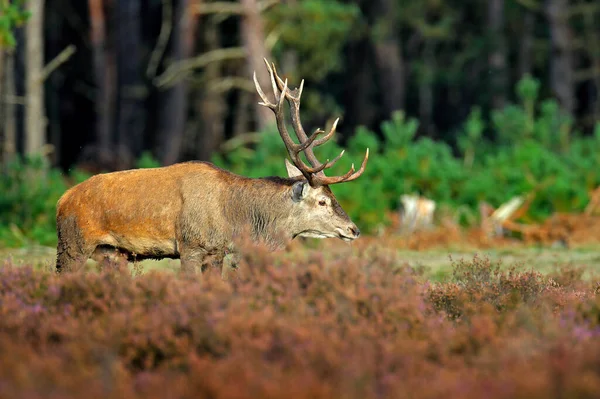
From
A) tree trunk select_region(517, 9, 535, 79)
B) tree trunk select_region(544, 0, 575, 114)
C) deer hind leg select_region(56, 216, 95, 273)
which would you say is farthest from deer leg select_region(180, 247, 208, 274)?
tree trunk select_region(517, 9, 535, 79)

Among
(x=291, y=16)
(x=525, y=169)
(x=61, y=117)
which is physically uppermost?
(x=291, y=16)

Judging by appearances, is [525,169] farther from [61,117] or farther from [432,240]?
[61,117]

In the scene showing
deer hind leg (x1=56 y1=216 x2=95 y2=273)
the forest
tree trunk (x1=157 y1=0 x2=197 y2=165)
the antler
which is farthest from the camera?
tree trunk (x1=157 y1=0 x2=197 y2=165)

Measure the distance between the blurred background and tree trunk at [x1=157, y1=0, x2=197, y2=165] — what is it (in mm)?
61

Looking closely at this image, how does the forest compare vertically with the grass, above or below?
above

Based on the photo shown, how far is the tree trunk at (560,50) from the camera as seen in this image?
34219mm

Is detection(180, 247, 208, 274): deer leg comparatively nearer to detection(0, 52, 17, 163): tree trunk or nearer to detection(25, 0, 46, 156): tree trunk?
detection(25, 0, 46, 156): tree trunk

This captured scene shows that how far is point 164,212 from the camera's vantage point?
11664mm

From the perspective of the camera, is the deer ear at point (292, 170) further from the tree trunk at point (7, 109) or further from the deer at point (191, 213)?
the tree trunk at point (7, 109)

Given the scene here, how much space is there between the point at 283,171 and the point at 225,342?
12804 mm

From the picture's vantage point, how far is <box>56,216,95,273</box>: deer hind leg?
11.7 m

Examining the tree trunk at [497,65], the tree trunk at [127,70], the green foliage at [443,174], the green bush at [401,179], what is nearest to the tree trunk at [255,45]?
the green foliage at [443,174]

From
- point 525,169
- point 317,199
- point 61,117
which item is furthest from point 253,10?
point 61,117

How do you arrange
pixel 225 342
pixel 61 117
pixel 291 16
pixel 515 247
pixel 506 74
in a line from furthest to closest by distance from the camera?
pixel 61 117 → pixel 506 74 → pixel 291 16 → pixel 515 247 → pixel 225 342
